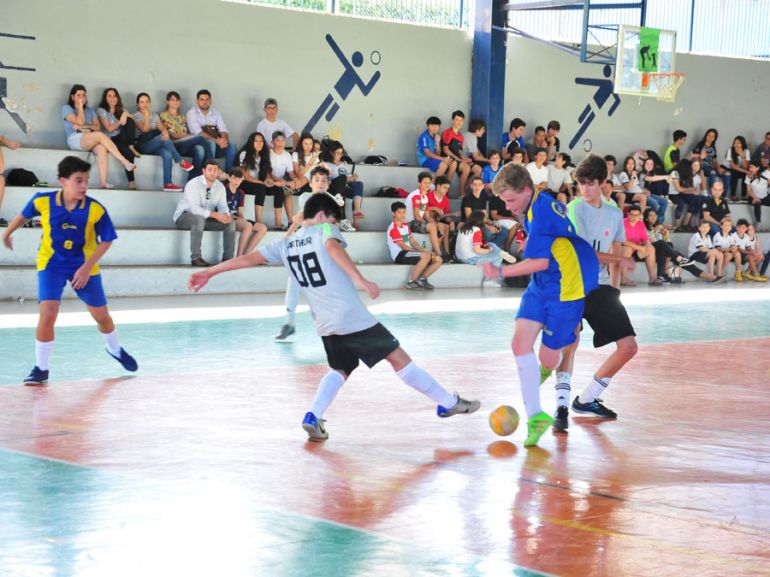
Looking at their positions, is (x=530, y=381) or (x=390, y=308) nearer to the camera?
(x=530, y=381)

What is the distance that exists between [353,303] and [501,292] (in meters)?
12.6

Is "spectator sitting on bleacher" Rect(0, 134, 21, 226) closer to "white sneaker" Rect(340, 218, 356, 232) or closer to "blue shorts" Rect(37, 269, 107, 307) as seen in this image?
"white sneaker" Rect(340, 218, 356, 232)

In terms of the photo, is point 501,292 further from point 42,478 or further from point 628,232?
point 42,478

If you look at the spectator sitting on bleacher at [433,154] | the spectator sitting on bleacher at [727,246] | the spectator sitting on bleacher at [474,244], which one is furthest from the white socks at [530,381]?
the spectator sitting on bleacher at [727,246]

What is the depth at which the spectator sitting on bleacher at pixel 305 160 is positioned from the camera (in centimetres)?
1962

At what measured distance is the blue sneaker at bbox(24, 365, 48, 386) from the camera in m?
8.86

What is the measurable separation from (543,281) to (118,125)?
12532 millimetres

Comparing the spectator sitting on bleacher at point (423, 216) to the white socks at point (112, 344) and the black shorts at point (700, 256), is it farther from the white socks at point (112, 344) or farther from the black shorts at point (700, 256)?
the white socks at point (112, 344)

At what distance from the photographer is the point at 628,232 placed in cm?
2162

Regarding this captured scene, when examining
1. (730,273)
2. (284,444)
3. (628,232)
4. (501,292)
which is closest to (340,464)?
(284,444)

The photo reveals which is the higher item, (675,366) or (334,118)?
(334,118)

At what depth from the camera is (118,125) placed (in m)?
18.1

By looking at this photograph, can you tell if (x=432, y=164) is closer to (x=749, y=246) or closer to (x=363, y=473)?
(x=749, y=246)

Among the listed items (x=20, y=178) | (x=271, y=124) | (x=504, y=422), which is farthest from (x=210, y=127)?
(x=504, y=422)
